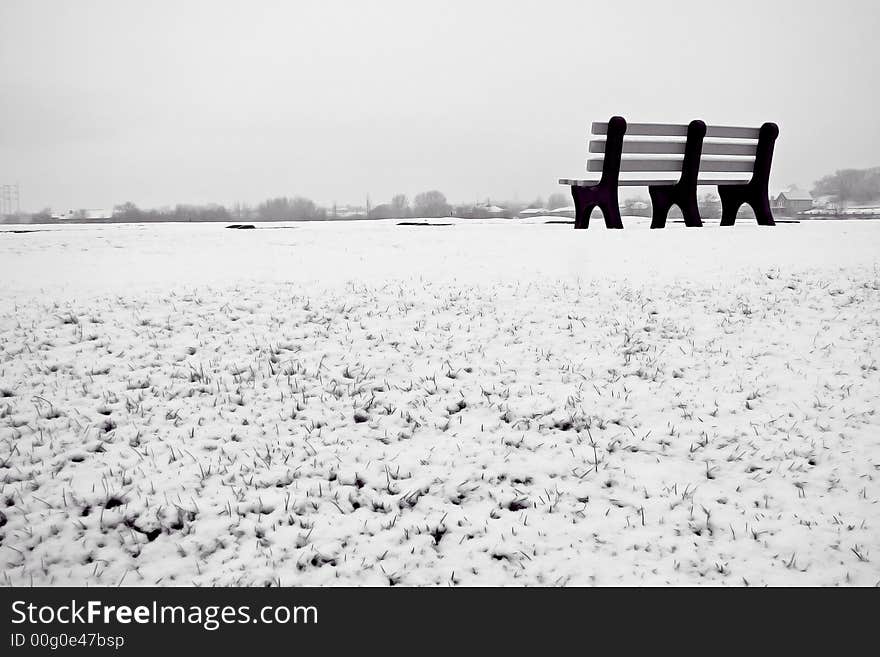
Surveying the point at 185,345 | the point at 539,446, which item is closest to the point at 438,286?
the point at 185,345

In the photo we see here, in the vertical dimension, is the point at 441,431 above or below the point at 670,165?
below

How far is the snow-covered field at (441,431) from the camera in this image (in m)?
3.68

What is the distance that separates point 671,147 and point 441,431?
1213 centimetres

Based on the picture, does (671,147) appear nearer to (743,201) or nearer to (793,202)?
(743,201)

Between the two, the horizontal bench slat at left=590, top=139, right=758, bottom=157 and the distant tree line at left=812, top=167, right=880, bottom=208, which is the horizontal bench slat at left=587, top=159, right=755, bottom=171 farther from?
the distant tree line at left=812, top=167, right=880, bottom=208

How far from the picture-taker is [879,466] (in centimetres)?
446

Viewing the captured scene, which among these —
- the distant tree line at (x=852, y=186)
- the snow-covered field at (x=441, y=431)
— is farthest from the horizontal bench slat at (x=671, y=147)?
the distant tree line at (x=852, y=186)

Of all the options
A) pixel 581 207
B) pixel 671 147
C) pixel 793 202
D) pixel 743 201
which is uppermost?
pixel 793 202

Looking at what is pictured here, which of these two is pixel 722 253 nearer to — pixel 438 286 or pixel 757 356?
pixel 757 356

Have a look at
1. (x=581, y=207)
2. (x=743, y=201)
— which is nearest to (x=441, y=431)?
(x=581, y=207)

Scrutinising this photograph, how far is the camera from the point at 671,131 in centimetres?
1392

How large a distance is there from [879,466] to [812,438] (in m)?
0.49

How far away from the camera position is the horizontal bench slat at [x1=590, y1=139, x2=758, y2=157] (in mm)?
13594

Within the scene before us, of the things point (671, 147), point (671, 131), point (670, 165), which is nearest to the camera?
point (671, 131)
